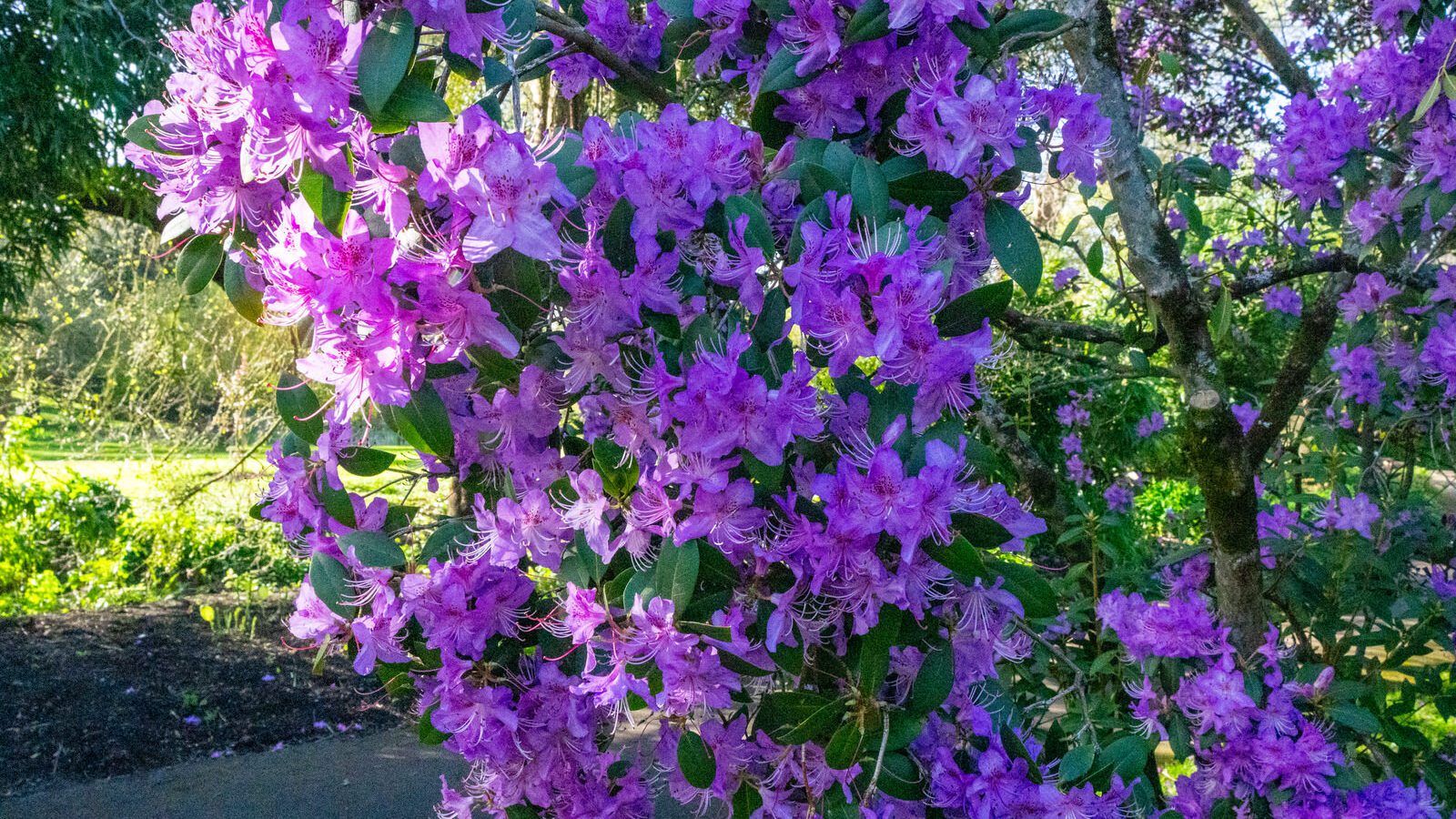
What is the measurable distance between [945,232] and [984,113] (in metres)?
0.12

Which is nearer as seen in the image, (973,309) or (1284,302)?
(973,309)

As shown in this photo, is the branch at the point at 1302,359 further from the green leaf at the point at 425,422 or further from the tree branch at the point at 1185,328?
the green leaf at the point at 425,422

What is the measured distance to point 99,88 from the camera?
3400mm

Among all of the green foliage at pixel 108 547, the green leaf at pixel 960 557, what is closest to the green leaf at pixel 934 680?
the green leaf at pixel 960 557

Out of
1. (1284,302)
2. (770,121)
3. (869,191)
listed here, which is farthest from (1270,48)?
Result: (869,191)

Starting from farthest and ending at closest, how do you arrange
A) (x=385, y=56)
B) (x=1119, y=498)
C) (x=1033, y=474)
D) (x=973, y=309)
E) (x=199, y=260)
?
(x=1119, y=498), (x=1033, y=474), (x=199, y=260), (x=973, y=309), (x=385, y=56)

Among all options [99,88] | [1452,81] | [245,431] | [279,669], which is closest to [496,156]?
[1452,81]

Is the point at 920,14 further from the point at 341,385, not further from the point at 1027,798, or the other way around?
the point at 1027,798

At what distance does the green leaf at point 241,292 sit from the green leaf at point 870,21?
613mm

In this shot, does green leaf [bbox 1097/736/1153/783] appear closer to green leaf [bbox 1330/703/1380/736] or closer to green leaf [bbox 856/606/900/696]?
green leaf [bbox 856/606/900/696]

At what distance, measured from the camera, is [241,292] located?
96cm

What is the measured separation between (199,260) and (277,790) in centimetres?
307

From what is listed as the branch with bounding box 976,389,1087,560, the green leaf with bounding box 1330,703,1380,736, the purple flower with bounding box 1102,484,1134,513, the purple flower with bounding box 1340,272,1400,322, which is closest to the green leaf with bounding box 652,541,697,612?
the green leaf with bounding box 1330,703,1380,736

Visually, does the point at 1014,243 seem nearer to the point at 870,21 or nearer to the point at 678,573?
the point at 870,21
